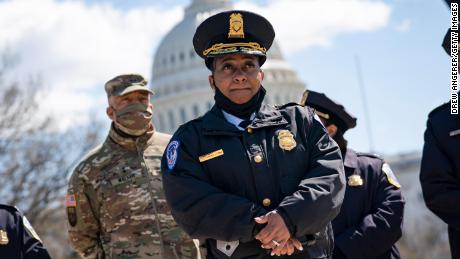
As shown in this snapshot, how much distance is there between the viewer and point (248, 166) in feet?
15.7

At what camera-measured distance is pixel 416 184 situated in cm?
8881

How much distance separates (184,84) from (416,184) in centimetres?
2436

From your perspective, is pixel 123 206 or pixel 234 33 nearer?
pixel 234 33

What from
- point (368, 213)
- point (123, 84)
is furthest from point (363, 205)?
point (123, 84)

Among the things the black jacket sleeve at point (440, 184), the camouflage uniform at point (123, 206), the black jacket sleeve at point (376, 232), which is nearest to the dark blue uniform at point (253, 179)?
the black jacket sleeve at point (440, 184)

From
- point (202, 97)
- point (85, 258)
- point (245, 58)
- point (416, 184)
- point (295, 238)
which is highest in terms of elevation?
point (245, 58)

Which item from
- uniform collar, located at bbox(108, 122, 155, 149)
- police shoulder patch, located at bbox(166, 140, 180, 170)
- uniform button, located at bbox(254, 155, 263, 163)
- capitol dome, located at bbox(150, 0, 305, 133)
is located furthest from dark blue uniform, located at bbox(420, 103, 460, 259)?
capitol dome, located at bbox(150, 0, 305, 133)

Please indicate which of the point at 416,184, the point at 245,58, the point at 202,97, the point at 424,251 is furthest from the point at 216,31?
the point at 416,184

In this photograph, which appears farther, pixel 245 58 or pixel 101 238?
pixel 101 238

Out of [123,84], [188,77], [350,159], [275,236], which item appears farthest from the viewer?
[188,77]

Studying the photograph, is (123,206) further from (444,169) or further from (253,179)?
(444,169)

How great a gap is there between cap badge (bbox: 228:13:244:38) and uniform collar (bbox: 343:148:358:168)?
2170mm

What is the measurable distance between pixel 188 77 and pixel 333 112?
76.1 meters

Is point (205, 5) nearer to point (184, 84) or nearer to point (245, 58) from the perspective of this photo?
point (184, 84)
